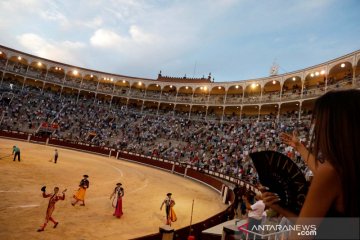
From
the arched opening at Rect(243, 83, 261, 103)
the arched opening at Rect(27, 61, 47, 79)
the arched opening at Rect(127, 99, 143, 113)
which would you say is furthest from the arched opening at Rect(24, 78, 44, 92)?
the arched opening at Rect(243, 83, 261, 103)

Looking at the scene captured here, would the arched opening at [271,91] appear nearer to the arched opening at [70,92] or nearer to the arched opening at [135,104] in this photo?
the arched opening at [135,104]

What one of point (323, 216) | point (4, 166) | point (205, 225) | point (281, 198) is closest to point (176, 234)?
point (205, 225)

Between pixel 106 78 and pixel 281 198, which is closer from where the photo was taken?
pixel 281 198

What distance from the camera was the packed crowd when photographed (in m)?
31.1

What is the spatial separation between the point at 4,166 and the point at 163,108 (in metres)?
39.1

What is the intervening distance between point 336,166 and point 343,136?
0.16m

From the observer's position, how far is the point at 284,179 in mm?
1721

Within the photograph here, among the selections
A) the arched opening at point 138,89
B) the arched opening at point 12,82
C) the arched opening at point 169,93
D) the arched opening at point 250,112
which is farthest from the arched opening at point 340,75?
the arched opening at point 12,82

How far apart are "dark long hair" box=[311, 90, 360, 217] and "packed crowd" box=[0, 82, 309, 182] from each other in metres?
25.2

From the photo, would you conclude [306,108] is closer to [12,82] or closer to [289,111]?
[289,111]

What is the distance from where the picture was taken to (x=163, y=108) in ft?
181

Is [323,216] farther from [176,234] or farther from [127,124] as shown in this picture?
[127,124]

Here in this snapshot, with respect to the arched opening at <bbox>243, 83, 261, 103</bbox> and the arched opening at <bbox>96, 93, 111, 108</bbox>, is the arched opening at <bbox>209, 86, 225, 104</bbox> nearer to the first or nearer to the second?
the arched opening at <bbox>243, 83, 261, 103</bbox>

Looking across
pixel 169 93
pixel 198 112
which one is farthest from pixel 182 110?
pixel 169 93
